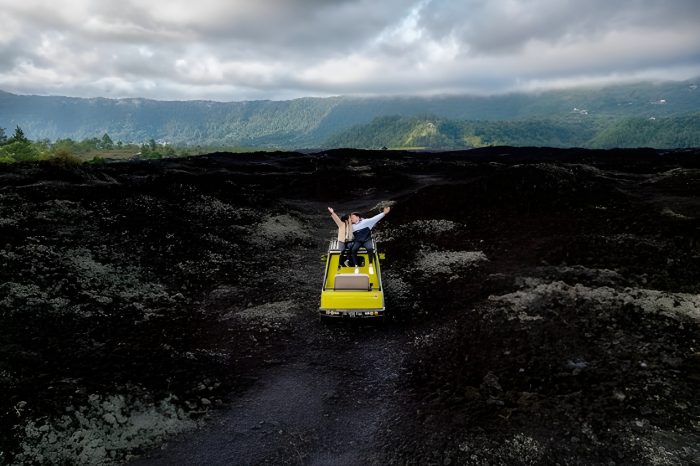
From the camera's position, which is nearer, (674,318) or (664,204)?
(674,318)

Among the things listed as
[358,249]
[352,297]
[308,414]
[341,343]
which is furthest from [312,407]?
[358,249]

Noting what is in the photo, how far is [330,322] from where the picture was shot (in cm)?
1592

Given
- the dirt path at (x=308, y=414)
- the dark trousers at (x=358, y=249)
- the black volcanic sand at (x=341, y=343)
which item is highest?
the dark trousers at (x=358, y=249)

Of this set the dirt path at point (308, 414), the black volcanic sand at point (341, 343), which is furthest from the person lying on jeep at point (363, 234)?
the dirt path at point (308, 414)

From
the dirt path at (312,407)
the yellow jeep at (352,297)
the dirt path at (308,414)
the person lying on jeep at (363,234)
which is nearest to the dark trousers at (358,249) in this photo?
the person lying on jeep at (363,234)

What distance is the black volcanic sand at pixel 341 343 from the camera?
954 centimetres

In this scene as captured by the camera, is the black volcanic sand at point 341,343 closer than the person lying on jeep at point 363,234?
Yes

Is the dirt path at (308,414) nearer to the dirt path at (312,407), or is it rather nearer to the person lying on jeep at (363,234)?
the dirt path at (312,407)

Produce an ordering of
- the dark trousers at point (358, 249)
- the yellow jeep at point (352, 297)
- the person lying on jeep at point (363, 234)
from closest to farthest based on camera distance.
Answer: the yellow jeep at point (352, 297) → the dark trousers at point (358, 249) → the person lying on jeep at point (363, 234)

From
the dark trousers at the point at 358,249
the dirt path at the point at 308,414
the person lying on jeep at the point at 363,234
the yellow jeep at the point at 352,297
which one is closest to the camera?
the dirt path at the point at 308,414

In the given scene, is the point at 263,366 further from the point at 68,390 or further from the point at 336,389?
the point at 68,390

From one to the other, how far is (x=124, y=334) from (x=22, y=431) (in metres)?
5.20

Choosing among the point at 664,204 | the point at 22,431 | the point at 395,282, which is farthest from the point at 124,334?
the point at 664,204

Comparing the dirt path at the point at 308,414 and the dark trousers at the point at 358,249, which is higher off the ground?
the dark trousers at the point at 358,249
